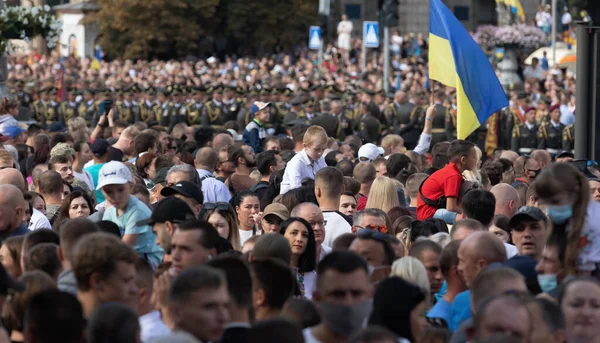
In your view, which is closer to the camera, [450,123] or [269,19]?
[450,123]

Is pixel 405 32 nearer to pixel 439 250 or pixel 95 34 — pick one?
pixel 95 34

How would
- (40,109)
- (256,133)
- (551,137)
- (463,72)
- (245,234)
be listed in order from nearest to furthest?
(245,234) < (463,72) < (256,133) < (551,137) < (40,109)

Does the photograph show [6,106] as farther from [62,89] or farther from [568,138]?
[62,89]

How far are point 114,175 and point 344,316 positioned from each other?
299cm

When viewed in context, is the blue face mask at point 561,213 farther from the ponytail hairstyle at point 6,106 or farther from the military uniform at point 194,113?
the military uniform at point 194,113

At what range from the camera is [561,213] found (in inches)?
292

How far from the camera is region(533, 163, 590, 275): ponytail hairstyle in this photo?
24.2ft

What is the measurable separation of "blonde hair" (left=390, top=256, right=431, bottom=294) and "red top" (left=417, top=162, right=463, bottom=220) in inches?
159

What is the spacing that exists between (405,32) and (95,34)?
52.1 ft

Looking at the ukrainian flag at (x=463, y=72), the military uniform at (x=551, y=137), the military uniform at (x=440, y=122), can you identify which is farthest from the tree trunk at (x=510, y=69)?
the ukrainian flag at (x=463, y=72)

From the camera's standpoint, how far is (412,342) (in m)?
6.88

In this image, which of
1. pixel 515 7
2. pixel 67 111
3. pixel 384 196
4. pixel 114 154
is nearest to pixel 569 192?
pixel 384 196

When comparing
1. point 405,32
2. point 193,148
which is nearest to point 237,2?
point 405,32

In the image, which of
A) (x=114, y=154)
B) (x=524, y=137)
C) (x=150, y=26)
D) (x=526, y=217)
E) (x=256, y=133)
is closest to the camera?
(x=526, y=217)
